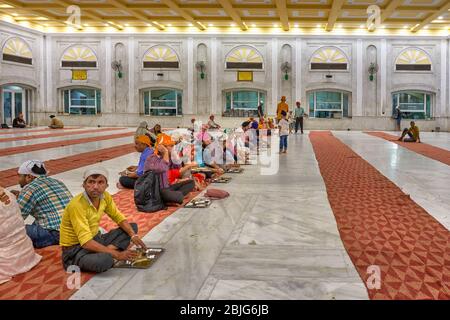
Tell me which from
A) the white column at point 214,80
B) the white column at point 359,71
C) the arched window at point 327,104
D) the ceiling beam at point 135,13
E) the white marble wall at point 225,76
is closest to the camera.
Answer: the ceiling beam at point 135,13

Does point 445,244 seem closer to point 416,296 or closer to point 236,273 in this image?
point 416,296

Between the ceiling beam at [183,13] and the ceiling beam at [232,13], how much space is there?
1.72 m

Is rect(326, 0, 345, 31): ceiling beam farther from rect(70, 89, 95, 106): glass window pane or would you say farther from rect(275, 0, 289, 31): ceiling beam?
rect(70, 89, 95, 106): glass window pane

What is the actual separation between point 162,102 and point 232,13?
6769 mm

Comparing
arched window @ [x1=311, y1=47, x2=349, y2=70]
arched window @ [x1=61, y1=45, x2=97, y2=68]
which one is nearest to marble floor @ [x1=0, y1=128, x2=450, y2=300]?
arched window @ [x1=311, y1=47, x2=349, y2=70]

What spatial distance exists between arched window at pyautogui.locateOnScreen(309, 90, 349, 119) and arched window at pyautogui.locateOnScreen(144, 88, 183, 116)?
21.8ft

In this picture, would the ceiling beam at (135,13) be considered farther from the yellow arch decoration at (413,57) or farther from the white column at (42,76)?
the yellow arch decoration at (413,57)

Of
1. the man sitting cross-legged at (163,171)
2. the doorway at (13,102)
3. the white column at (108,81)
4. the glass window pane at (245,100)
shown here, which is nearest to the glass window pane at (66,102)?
the doorway at (13,102)

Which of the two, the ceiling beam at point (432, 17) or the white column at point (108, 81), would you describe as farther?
the white column at point (108, 81)

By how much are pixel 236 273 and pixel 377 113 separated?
2170 centimetres

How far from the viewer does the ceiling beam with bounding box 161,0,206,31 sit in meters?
17.9

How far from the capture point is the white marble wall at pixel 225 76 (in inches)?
902

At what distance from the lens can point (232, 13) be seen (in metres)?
19.5

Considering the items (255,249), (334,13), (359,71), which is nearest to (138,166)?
(255,249)
